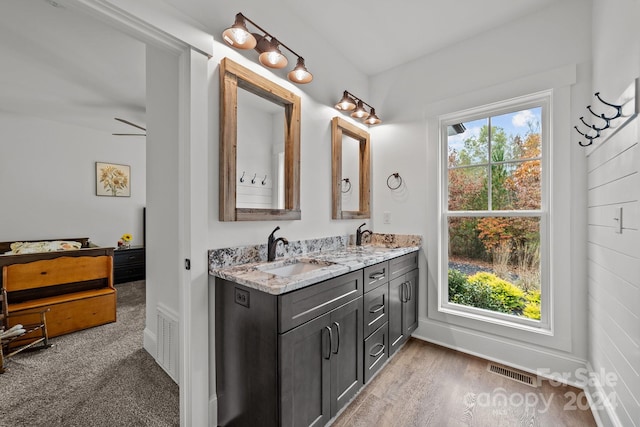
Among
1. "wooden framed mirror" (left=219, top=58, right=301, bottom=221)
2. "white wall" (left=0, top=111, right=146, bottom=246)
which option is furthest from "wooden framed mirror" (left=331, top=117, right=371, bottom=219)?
"white wall" (left=0, top=111, right=146, bottom=246)

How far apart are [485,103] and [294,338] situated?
246 centimetres

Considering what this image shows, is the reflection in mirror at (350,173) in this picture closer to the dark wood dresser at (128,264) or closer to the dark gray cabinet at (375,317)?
the dark gray cabinet at (375,317)

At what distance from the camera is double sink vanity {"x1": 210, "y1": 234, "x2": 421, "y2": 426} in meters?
1.21

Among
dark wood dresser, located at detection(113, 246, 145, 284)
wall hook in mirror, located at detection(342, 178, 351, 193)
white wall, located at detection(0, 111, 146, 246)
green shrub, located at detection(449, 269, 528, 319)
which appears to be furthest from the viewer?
dark wood dresser, located at detection(113, 246, 145, 284)

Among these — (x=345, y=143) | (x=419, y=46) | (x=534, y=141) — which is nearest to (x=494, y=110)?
(x=534, y=141)

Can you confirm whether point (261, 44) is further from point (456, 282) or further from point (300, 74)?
point (456, 282)

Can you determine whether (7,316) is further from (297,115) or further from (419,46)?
(419,46)

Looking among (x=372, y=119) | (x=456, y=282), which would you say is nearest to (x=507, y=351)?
(x=456, y=282)

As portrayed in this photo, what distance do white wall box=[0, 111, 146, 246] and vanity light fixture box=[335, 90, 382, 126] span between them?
4588mm

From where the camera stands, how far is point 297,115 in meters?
2.04

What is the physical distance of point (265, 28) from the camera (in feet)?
6.16

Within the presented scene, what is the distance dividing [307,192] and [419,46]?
5.93 feet

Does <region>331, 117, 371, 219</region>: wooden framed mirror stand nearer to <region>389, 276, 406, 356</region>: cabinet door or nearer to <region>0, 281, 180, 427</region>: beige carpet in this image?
<region>389, 276, 406, 356</region>: cabinet door

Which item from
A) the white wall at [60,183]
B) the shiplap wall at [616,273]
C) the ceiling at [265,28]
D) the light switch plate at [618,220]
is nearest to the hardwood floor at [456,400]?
the shiplap wall at [616,273]
